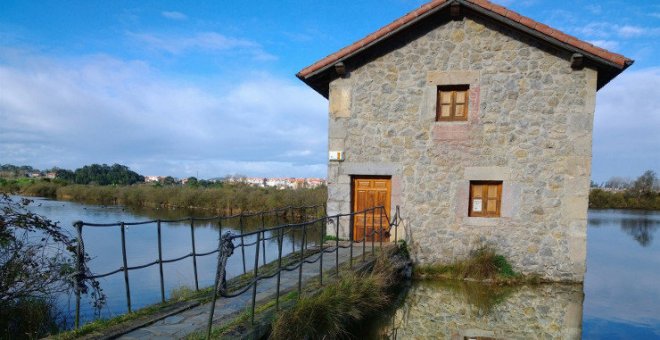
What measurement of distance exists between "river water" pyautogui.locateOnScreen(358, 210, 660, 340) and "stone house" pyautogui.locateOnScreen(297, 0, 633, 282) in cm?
74

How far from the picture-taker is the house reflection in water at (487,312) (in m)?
6.36

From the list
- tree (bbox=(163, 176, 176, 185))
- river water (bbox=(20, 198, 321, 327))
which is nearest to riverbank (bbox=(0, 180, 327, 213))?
river water (bbox=(20, 198, 321, 327))

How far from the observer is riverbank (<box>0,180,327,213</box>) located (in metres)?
24.6

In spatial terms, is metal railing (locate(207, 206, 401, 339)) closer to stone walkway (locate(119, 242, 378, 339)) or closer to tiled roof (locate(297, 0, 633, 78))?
stone walkway (locate(119, 242, 378, 339))

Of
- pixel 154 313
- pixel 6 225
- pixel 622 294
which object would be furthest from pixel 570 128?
pixel 6 225

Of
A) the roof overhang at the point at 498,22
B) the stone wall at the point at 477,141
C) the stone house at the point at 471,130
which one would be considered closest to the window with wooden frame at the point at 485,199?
the stone house at the point at 471,130

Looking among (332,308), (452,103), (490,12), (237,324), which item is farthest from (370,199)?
(237,324)

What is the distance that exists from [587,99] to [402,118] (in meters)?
3.62

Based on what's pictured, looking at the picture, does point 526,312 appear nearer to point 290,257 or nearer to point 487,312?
point 487,312

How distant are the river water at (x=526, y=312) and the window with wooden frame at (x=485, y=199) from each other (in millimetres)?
1513

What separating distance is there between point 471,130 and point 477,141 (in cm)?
26

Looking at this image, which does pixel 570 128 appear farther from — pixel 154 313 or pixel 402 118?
pixel 154 313

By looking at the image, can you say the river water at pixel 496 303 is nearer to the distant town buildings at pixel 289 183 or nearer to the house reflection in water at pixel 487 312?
the house reflection in water at pixel 487 312

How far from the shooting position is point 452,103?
29.8 ft
